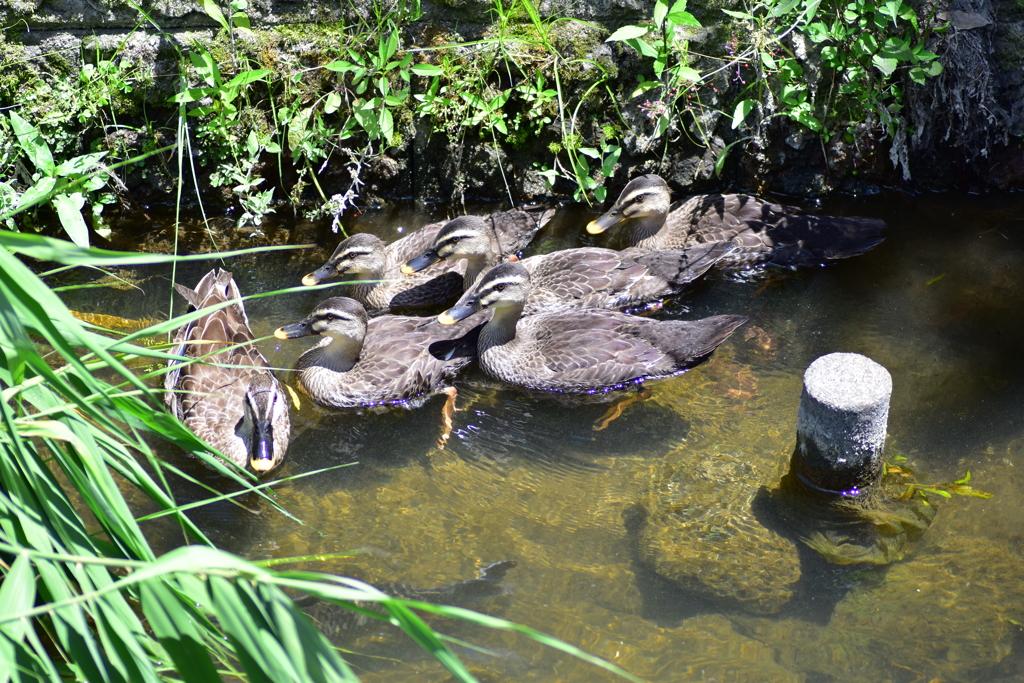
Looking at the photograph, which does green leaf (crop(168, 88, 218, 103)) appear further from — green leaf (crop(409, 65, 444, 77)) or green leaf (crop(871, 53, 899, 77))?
green leaf (crop(871, 53, 899, 77))

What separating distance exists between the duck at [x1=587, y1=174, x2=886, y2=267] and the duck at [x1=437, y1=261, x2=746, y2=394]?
0.98 m

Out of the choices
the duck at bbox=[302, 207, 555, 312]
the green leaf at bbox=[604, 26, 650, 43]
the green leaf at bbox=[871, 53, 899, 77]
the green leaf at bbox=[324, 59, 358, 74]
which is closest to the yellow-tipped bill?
the duck at bbox=[302, 207, 555, 312]

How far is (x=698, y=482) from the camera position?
14.3 ft

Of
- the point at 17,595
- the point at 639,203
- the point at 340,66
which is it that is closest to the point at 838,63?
the point at 639,203

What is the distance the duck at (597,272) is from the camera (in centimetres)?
580

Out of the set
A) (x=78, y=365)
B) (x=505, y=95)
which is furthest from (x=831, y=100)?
(x=78, y=365)

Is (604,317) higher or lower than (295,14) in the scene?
lower

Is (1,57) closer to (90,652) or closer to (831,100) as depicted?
(90,652)

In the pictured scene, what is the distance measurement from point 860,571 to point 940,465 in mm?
921

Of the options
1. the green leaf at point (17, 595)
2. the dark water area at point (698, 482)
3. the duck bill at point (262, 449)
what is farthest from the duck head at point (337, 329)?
the green leaf at point (17, 595)

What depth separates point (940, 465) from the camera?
14.2 feet

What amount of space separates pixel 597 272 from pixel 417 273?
1.31 meters

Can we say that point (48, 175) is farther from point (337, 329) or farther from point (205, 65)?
point (337, 329)

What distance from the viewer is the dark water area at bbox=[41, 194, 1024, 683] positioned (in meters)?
3.51
